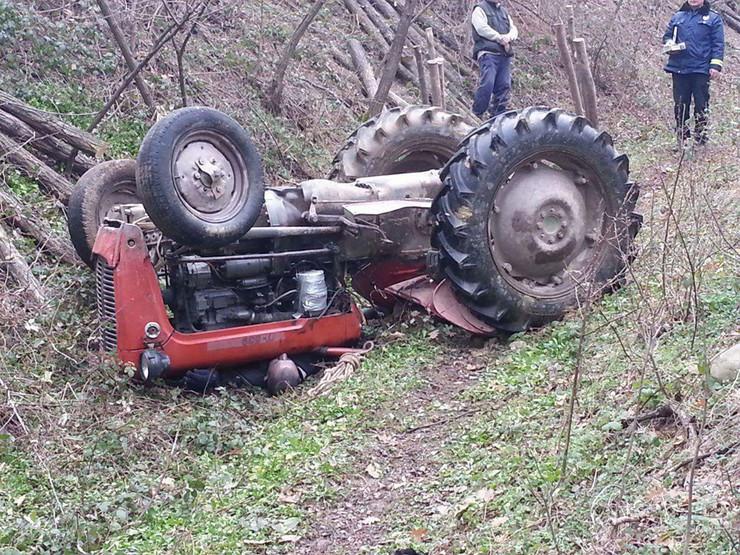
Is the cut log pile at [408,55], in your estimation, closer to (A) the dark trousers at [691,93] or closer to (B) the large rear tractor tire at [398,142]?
(A) the dark trousers at [691,93]

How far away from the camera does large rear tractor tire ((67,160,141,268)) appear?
6090mm

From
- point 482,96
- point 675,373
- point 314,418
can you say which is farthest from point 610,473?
point 482,96

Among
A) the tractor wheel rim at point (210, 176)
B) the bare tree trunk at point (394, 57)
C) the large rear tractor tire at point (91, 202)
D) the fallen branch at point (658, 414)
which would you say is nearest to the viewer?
the fallen branch at point (658, 414)

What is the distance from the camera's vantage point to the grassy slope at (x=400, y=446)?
356 cm

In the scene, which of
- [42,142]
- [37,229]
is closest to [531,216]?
[37,229]

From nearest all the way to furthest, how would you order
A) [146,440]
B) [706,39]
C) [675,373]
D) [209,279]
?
[675,373]
[146,440]
[209,279]
[706,39]

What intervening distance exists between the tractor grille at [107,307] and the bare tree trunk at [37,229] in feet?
3.58

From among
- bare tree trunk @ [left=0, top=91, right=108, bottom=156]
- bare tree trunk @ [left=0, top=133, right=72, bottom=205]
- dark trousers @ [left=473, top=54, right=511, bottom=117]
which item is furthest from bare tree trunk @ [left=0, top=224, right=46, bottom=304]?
dark trousers @ [left=473, top=54, right=511, bottom=117]

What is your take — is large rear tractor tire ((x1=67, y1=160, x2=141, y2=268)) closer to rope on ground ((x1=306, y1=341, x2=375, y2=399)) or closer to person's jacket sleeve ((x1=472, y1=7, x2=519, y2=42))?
rope on ground ((x1=306, y1=341, x2=375, y2=399))

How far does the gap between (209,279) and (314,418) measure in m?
1.16

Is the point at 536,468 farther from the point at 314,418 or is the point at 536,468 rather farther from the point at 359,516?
the point at 314,418

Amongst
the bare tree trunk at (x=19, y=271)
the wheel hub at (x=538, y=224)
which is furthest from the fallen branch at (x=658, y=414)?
the bare tree trunk at (x=19, y=271)

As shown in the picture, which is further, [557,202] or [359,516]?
[557,202]

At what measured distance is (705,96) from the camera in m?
11.0
